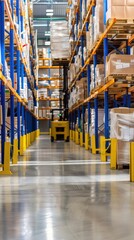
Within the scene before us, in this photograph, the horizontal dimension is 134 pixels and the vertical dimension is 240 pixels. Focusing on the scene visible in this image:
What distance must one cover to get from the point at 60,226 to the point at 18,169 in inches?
179

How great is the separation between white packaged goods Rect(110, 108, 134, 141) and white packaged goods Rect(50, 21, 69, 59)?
12.9m

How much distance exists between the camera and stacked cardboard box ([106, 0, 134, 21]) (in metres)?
8.21

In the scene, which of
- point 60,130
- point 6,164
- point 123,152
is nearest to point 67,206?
point 6,164

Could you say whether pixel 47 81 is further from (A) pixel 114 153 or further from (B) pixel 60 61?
(A) pixel 114 153

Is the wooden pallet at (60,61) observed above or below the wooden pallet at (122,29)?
below

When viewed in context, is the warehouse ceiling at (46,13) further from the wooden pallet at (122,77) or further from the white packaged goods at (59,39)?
the wooden pallet at (122,77)

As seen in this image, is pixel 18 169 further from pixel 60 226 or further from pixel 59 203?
pixel 60 226

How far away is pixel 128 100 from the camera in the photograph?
31.8 feet

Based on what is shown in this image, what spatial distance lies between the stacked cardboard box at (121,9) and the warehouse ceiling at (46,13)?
18.8 meters

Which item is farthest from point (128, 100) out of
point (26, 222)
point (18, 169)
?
point (26, 222)

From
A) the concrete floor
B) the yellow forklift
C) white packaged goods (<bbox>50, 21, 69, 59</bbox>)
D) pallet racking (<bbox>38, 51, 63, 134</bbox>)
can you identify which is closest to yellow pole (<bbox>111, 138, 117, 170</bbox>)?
the concrete floor

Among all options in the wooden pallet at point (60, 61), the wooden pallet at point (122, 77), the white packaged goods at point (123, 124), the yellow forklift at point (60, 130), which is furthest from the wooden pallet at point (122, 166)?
the wooden pallet at point (60, 61)

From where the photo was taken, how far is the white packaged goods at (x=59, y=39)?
2052 cm

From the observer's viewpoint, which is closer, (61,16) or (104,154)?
(104,154)
